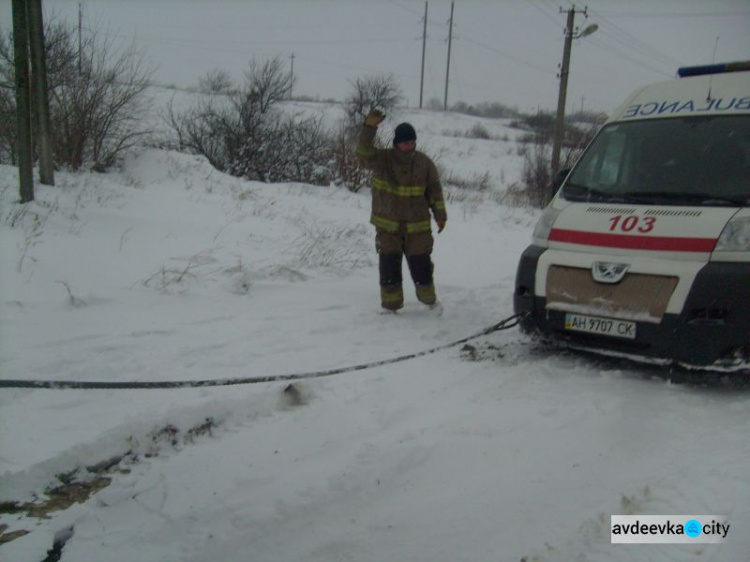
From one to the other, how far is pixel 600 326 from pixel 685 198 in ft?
3.74

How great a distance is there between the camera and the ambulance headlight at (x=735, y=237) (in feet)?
11.8

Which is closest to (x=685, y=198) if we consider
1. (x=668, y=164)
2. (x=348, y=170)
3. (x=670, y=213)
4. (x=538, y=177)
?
(x=670, y=213)

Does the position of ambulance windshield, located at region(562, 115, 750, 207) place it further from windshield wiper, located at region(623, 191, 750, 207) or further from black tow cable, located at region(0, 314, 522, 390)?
black tow cable, located at region(0, 314, 522, 390)

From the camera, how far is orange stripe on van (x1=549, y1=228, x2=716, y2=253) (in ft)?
12.1

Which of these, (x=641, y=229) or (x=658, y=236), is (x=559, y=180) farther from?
(x=658, y=236)

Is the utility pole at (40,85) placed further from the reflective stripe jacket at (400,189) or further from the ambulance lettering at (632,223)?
the ambulance lettering at (632,223)

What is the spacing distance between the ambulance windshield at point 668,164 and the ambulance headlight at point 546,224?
0.73ft

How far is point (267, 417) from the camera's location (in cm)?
343

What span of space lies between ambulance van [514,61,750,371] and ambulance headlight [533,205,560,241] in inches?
0.4

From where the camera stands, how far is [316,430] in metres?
3.28

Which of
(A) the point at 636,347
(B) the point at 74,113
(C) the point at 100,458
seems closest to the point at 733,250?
(A) the point at 636,347

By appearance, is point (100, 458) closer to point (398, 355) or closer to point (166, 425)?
point (166, 425)

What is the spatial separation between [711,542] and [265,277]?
16.5ft

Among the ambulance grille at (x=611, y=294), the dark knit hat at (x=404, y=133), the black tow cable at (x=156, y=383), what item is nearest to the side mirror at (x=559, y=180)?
the ambulance grille at (x=611, y=294)
